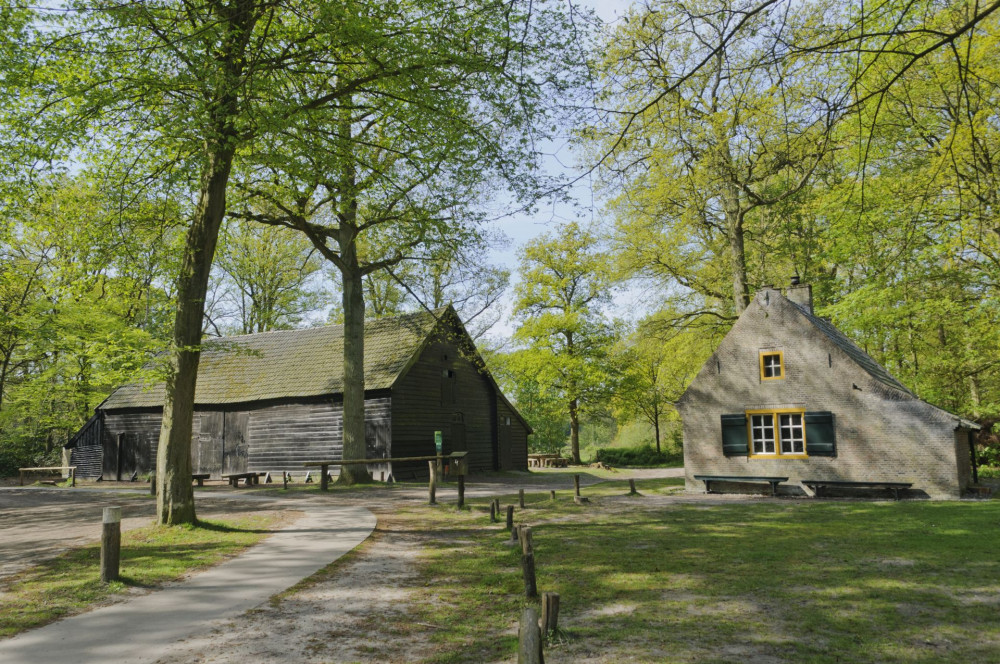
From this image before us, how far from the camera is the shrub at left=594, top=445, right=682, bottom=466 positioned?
3998 cm

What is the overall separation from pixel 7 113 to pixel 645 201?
54.0ft

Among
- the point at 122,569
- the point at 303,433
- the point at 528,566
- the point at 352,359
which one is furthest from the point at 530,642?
the point at 303,433

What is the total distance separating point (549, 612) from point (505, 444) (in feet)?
84.0

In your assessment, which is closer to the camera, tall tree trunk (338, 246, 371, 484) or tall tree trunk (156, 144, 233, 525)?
tall tree trunk (156, 144, 233, 525)

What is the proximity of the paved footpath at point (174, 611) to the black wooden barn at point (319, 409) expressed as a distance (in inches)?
576

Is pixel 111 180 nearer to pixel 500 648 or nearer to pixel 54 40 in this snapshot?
pixel 54 40

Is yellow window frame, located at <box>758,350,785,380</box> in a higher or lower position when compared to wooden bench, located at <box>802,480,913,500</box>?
higher

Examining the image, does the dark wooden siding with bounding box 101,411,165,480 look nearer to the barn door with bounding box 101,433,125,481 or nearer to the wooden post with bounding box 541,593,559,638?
the barn door with bounding box 101,433,125,481

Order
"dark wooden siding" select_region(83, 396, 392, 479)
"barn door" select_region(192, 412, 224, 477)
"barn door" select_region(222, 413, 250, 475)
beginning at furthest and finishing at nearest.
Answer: "barn door" select_region(192, 412, 224, 477) < "barn door" select_region(222, 413, 250, 475) < "dark wooden siding" select_region(83, 396, 392, 479)

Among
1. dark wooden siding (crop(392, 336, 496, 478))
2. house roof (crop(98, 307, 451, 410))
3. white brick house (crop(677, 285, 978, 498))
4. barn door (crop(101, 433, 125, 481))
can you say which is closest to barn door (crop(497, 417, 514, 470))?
dark wooden siding (crop(392, 336, 496, 478))

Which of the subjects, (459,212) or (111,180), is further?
(459,212)

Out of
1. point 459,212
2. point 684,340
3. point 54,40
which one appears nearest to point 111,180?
point 54,40

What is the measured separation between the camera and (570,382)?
34.7 metres

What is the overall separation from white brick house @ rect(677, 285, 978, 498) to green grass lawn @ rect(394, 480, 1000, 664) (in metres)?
4.21
